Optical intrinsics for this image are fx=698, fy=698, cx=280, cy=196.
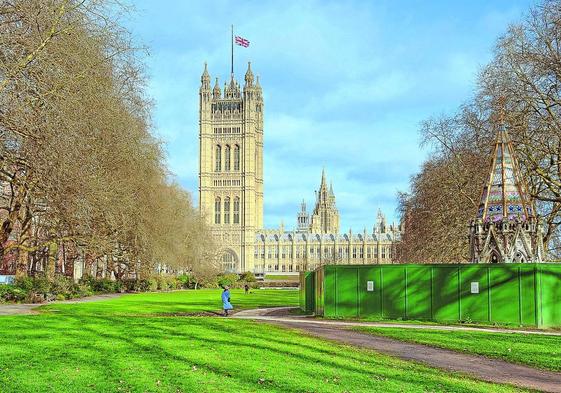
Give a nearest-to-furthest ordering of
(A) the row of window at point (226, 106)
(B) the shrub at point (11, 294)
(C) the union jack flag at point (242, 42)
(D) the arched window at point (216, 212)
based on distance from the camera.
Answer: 1. (B) the shrub at point (11, 294)
2. (C) the union jack flag at point (242, 42)
3. (D) the arched window at point (216, 212)
4. (A) the row of window at point (226, 106)

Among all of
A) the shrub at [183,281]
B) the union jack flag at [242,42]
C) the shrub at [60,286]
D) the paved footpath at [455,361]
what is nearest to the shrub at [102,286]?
the shrub at [60,286]

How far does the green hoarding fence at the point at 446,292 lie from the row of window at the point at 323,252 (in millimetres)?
142335

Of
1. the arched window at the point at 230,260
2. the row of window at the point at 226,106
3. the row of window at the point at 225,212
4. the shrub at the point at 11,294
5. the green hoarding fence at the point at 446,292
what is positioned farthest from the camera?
the row of window at the point at 226,106

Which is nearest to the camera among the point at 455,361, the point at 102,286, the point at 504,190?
the point at 455,361

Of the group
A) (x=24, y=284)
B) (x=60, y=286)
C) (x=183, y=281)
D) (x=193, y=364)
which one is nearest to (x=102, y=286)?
(x=60, y=286)

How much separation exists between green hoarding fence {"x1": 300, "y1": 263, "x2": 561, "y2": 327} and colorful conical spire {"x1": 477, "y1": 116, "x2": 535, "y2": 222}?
2.17 m

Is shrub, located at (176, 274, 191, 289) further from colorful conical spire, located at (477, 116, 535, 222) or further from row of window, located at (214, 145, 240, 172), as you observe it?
row of window, located at (214, 145, 240, 172)

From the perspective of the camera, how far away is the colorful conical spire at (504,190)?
25984mm

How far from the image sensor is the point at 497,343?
1838cm

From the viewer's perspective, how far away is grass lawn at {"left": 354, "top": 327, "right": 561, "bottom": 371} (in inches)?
610

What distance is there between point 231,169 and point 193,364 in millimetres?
144656

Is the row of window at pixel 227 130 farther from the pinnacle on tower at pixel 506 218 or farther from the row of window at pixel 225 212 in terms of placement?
the pinnacle on tower at pixel 506 218

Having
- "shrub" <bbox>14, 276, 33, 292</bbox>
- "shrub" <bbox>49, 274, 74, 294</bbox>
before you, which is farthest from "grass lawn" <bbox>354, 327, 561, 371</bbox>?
"shrub" <bbox>49, 274, 74, 294</bbox>

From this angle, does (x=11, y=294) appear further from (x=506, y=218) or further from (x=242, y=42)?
(x=242, y=42)
